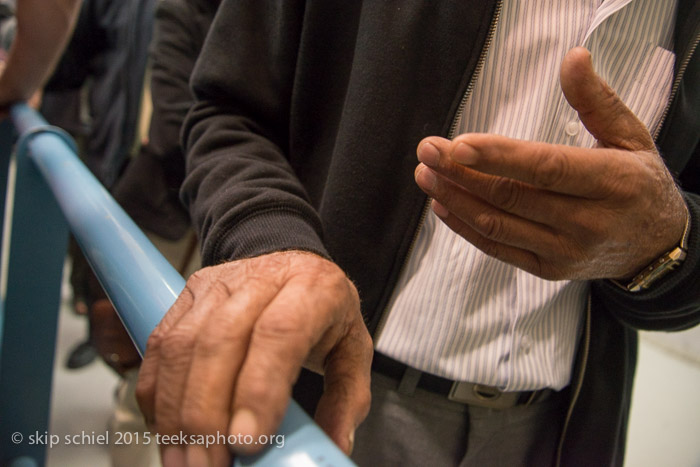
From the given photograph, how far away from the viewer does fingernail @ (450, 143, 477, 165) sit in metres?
0.29

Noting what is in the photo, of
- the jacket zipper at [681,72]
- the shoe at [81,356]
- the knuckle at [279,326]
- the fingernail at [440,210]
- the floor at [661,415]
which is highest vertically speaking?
the jacket zipper at [681,72]

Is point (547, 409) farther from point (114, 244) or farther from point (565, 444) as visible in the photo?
point (114, 244)

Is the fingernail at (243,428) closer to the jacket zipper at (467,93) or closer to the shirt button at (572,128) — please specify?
the jacket zipper at (467,93)

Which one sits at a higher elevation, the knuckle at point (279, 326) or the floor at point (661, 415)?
the knuckle at point (279, 326)

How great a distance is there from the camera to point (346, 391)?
28 centimetres

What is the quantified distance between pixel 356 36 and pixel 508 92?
0.20 metres

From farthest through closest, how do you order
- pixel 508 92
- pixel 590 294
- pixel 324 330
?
pixel 590 294, pixel 508 92, pixel 324 330

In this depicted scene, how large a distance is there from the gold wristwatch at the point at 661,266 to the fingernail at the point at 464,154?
0.99ft

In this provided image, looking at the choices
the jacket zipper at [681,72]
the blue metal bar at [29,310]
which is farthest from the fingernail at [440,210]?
the blue metal bar at [29,310]

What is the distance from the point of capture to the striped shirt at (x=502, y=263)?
0.49 m

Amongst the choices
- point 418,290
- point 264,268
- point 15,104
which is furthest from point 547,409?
point 15,104

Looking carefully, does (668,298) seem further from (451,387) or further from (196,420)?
(196,420)

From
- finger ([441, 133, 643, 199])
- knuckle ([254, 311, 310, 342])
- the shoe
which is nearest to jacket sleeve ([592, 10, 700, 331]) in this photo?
finger ([441, 133, 643, 199])

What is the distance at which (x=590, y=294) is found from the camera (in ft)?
2.06
